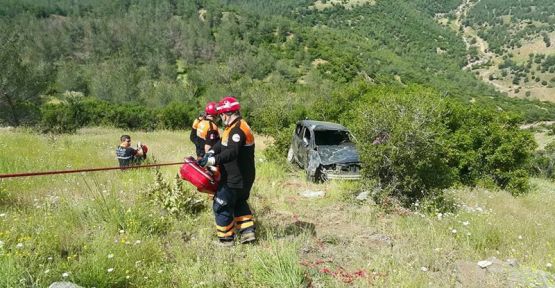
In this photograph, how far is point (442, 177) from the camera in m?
7.84

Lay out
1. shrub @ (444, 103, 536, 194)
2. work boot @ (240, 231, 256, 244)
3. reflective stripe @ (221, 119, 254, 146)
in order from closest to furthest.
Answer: reflective stripe @ (221, 119, 254, 146), work boot @ (240, 231, 256, 244), shrub @ (444, 103, 536, 194)

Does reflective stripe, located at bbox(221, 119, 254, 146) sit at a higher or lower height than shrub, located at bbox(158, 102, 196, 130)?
higher

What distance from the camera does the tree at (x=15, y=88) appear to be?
27797 millimetres

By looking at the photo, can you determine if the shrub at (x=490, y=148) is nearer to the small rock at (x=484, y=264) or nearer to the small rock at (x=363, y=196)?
the small rock at (x=363, y=196)

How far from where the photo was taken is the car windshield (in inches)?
453

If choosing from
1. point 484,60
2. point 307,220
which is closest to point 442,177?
point 307,220

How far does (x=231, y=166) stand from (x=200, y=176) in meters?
0.38

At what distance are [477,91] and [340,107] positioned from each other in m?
111

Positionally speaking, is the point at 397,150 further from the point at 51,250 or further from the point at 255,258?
the point at 51,250

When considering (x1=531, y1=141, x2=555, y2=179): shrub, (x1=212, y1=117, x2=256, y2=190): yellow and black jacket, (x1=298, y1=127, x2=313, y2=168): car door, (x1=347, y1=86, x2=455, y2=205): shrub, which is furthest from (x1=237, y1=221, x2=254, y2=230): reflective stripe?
(x1=531, y1=141, x2=555, y2=179): shrub

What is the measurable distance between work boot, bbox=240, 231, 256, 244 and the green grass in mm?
126

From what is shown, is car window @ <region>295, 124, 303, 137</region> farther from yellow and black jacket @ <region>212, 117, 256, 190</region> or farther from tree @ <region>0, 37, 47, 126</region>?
tree @ <region>0, 37, 47, 126</region>

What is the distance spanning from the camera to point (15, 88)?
92.9ft

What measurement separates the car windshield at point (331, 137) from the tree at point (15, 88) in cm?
2464
